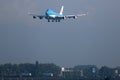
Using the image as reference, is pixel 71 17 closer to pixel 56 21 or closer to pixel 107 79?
pixel 56 21

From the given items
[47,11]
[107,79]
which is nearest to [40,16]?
[47,11]

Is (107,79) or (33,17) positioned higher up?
(33,17)

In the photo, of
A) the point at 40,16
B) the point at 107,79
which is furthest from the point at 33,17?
the point at 107,79

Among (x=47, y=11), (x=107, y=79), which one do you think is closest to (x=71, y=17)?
(x=47, y=11)

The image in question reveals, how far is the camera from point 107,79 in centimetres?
9731

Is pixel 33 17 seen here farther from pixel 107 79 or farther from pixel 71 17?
pixel 107 79

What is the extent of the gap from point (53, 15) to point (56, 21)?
2.91 m

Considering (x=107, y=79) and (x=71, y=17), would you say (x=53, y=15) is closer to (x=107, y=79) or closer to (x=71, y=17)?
(x=71, y=17)

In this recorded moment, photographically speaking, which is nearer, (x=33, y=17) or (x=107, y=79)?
(x=107, y=79)

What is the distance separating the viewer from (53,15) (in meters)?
178

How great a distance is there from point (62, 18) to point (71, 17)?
8891 millimetres

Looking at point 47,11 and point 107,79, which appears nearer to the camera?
point 107,79

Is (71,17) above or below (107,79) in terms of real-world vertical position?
above

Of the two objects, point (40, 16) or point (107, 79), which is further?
point (40, 16)
